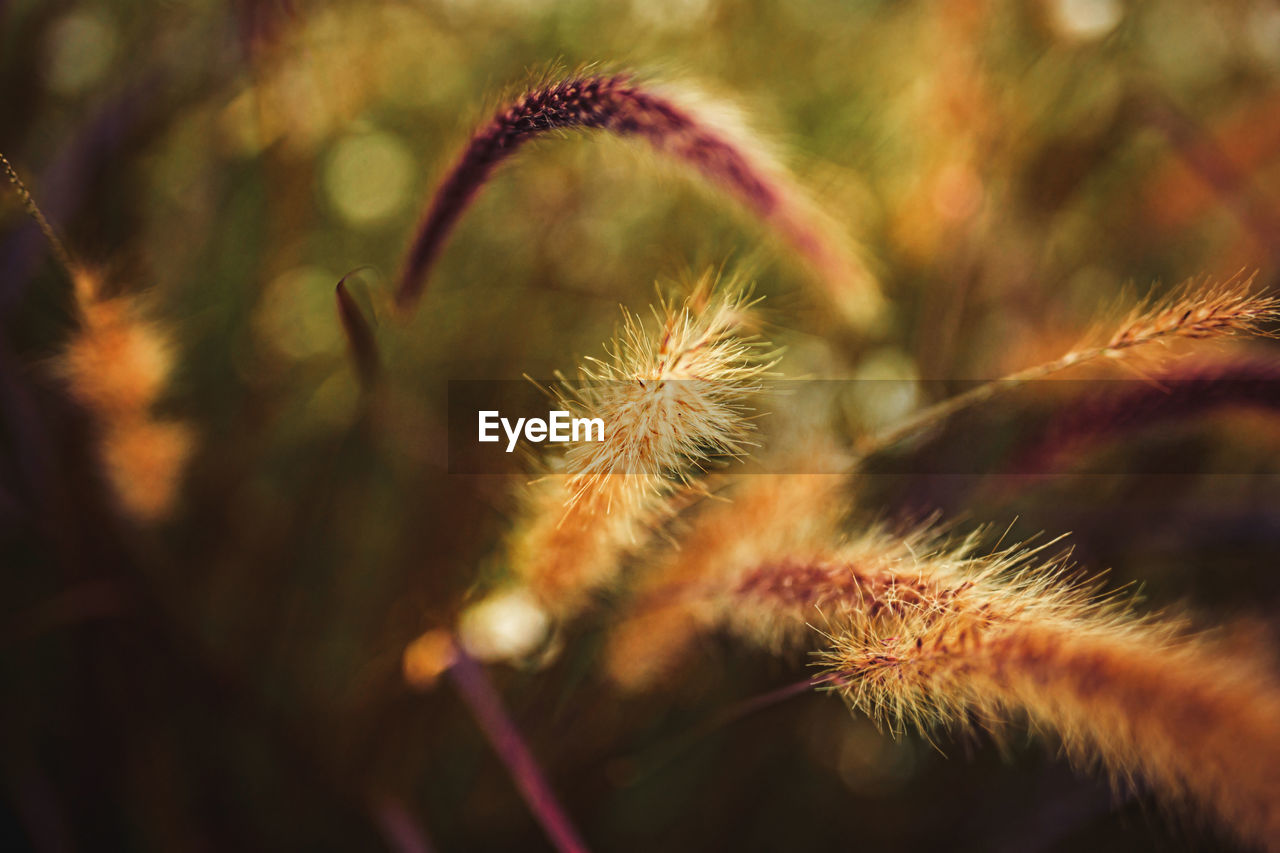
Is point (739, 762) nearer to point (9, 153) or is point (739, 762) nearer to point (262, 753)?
point (262, 753)

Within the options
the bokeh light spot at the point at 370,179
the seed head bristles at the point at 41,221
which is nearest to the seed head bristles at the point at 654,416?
the seed head bristles at the point at 41,221

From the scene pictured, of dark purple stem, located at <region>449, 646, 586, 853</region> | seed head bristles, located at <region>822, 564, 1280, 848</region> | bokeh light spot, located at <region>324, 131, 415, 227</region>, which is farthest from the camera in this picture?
bokeh light spot, located at <region>324, 131, 415, 227</region>

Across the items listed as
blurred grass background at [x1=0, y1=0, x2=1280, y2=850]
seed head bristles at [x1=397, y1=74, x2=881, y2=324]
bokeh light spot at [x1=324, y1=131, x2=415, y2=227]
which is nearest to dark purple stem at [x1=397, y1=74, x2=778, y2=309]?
seed head bristles at [x1=397, y1=74, x2=881, y2=324]

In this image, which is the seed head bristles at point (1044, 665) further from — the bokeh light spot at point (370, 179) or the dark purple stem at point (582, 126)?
the bokeh light spot at point (370, 179)

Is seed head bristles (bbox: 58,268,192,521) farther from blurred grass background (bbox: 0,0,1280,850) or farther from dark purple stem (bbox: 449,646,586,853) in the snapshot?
dark purple stem (bbox: 449,646,586,853)

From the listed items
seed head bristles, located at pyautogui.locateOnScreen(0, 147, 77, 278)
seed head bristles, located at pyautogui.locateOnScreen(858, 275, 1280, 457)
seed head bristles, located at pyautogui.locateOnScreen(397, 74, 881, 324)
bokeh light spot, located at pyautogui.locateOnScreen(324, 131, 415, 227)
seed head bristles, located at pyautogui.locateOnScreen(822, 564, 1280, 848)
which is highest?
bokeh light spot, located at pyautogui.locateOnScreen(324, 131, 415, 227)

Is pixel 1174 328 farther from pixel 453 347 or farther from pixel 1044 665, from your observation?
pixel 453 347
